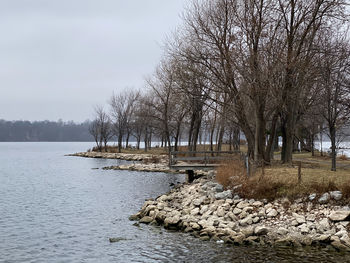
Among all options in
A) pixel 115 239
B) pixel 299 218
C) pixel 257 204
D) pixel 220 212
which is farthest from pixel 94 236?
pixel 299 218

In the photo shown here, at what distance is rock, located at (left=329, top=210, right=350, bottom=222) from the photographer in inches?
586

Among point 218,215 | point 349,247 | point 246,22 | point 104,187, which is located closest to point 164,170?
point 104,187

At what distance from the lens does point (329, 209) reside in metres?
15.6

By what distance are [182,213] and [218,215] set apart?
2017mm

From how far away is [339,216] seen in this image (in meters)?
15.0

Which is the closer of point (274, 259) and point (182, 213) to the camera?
point (274, 259)

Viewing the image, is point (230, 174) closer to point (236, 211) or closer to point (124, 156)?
point (236, 211)

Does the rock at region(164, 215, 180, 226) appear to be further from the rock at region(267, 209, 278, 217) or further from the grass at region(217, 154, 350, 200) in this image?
the rock at region(267, 209, 278, 217)

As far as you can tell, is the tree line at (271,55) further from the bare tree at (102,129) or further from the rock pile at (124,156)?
the bare tree at (102,129)

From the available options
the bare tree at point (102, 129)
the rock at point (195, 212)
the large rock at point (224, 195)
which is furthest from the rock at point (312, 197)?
the bare tree at point (102, 129)

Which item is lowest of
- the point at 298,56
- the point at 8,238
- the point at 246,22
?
the point at 8,238

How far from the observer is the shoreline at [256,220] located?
47.3ft

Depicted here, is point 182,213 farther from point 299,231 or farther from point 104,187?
point 104,187

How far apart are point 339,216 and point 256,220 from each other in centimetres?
307
